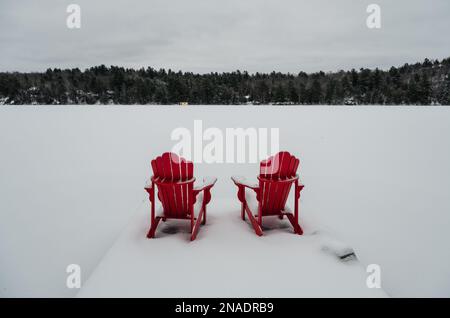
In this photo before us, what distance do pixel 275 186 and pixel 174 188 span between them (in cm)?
114

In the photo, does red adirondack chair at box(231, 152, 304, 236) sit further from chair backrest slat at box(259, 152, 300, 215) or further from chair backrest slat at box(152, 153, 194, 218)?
chair backrest slat at box(152, 153, 194, 218)

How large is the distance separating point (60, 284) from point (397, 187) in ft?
19.6

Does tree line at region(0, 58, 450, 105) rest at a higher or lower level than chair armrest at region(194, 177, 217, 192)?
higher

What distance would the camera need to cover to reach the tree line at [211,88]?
7156cm

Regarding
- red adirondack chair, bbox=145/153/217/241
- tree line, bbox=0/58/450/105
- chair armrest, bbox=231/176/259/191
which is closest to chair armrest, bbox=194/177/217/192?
red adirondack chair, bbox=145/153/217/241

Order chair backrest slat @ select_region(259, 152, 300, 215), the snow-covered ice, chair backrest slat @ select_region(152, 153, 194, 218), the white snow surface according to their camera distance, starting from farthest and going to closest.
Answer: chair backrest slat @ select_region(259, 152, 300, 215), chair backrest slat @ select_region(152, 153, 194, 218), the white snow surface, the snow-covered ice

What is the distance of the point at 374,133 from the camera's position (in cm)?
1429

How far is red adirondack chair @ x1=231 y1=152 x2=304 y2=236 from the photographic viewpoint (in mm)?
3475

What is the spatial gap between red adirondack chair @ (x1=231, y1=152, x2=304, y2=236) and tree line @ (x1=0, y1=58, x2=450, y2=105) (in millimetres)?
74612

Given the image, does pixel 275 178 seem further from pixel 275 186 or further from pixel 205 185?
pixel 205 185

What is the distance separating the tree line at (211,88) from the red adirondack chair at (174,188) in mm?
74857

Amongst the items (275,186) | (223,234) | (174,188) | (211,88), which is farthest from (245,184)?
(211,88)

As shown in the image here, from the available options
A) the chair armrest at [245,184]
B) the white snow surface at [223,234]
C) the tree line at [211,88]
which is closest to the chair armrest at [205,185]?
the chair armrest at [245,184]
